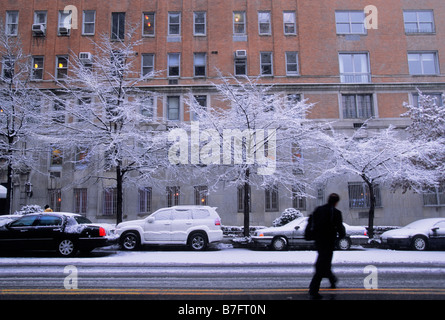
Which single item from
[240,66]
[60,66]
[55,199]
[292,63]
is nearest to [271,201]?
[240,66]

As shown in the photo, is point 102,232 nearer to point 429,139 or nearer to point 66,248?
point 66,248

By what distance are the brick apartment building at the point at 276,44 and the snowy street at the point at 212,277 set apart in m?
14.2

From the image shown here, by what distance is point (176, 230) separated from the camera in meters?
13.3

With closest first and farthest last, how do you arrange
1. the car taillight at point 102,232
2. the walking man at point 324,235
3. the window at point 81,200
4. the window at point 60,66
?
the walking man at point 324,235, the car taillight at point 102,232, the window at point 81,200, the window at point 60,66

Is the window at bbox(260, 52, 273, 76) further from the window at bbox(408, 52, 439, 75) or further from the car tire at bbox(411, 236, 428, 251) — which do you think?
the car tire at bbox(411, 236, 428, 251)

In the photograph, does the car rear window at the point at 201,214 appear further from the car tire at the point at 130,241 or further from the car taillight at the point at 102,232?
the car taillight at the point at 102,232

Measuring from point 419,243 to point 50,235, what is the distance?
47.9 feet

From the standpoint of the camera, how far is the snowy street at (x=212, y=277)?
6281mm

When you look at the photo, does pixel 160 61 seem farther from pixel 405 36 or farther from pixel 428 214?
pixel 428 214

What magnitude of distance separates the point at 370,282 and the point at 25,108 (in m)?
17.0

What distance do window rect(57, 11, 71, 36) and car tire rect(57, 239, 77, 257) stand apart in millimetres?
18449

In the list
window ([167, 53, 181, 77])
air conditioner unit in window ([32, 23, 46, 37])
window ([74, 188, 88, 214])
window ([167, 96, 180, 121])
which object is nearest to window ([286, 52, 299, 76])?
window ([167, 53, 181, 77])

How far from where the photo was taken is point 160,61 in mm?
23547

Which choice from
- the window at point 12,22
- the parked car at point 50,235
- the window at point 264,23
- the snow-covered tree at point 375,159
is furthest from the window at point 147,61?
the parked car at point 50,235
